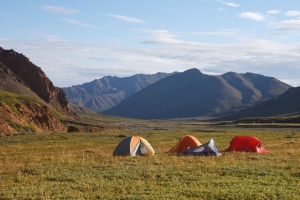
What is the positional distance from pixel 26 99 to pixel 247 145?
63.0 m

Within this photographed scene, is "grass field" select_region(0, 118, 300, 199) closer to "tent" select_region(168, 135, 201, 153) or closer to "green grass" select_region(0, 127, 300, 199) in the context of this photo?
"green grass" select_region(0, 127, 300, 199)

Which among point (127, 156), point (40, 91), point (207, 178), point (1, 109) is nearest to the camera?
point (207, 178)

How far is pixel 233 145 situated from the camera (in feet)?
100

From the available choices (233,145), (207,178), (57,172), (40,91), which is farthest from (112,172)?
(40,91)

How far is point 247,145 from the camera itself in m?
30.1

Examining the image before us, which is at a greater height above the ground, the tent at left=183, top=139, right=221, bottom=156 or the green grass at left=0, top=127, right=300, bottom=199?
the tent at left=183, top=139, right=221, bottom=156

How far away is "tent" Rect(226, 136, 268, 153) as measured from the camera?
29.7 metres

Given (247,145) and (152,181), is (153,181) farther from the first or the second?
(247,145)

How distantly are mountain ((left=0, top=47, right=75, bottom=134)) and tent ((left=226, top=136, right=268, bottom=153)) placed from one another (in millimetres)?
42750

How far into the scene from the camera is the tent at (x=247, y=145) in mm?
29688

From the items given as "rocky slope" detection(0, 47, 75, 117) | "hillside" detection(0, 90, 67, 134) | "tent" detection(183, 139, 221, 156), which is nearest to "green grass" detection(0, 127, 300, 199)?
"tent" detection(183, 139, 221, 156)

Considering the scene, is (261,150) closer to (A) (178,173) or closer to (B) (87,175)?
(A) (178,173)

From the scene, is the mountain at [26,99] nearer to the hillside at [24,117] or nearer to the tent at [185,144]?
the hillside at [24,117]

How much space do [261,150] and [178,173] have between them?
13.7 metres
